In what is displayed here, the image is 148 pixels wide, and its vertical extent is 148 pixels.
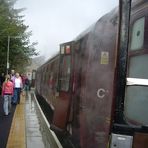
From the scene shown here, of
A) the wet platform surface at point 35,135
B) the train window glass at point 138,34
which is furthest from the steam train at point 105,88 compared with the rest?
the wet platform surface at point 35,135

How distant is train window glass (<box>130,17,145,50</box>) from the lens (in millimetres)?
5062

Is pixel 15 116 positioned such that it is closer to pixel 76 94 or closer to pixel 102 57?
pixel 76 94

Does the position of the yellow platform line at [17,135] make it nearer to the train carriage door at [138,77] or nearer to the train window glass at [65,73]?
the train window glass at [65,73]

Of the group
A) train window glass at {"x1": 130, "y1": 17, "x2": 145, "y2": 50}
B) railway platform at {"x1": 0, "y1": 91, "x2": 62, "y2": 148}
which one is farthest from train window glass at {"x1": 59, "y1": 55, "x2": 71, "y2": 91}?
train window glass at {"x1": 130, "y1": 17, "x2": 145, "y2": 50}

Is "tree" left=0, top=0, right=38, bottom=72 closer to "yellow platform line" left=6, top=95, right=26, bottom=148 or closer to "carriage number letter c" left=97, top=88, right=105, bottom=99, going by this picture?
"yellow platform line" left=6, top=95, right=26, bottom=148

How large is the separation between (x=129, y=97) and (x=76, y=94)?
4671 mm

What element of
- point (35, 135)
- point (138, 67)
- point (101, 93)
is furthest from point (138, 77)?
point (35, 135)

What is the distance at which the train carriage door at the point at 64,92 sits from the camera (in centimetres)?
958

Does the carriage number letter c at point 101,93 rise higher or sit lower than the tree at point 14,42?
lower

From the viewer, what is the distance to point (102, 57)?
7164 mm

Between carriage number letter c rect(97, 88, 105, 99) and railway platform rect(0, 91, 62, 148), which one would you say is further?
railway platform rect(0, 91, 62, 148)

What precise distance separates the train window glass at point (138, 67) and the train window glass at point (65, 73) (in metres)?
4.67

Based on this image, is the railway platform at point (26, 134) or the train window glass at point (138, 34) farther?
the railway platform at point (26, 134)

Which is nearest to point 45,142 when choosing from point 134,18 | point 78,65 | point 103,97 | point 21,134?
point 21,134
